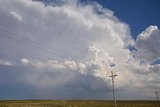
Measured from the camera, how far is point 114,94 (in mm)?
43938

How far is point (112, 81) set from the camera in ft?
148

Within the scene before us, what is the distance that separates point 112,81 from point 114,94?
2470 mm

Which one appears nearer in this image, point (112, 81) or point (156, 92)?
point (112, 81)

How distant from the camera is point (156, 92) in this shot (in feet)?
343

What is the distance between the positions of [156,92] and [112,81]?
66.1 m

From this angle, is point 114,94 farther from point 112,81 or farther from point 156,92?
point 156,92

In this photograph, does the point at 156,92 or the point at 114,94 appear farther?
the point at 156,92

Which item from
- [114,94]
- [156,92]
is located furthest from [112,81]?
[156,92]

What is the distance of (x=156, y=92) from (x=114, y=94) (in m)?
66.7
